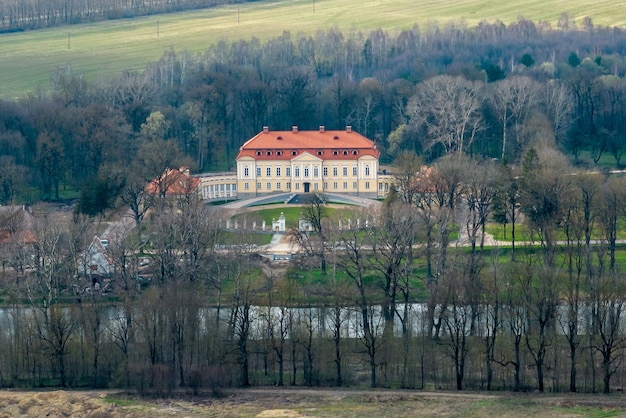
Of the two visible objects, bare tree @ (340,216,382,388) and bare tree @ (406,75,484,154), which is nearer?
bare tree @ (340,216,382,388)

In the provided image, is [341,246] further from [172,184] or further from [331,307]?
[172,184]

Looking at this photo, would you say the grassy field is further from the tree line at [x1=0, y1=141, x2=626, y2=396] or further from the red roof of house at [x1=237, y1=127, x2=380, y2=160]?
the tree line at [x1=0, y1=141, x2=626, y2=396]

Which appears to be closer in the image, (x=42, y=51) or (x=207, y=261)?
(x=207, y=261)

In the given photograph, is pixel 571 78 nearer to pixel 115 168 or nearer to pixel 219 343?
pixel 115 168

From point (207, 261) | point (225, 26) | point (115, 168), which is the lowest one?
point (207, 261)

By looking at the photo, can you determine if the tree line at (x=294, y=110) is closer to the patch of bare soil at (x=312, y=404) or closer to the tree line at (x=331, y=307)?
the tree line at (x=331, y=307)

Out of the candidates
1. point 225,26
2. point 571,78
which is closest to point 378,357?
point 571,78

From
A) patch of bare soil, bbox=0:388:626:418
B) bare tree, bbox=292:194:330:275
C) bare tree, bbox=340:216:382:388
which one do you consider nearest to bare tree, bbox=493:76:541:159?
A: bare tree, bbox=292:194:330:275
